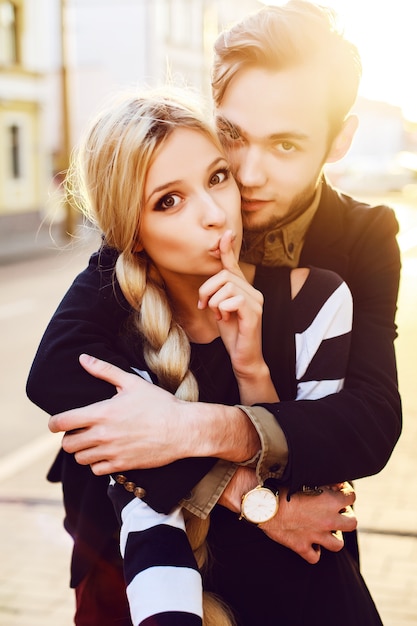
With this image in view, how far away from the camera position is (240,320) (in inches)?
68.1

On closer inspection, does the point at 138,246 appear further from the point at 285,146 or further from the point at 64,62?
the point at 64,62

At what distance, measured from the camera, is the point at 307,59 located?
2.01 m

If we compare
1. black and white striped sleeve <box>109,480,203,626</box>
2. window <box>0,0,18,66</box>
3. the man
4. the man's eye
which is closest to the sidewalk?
the man

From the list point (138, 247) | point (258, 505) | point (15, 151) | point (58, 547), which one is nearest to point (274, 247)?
point (138, 247)

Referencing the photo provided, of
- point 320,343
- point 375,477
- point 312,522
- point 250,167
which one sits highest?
point 250,167

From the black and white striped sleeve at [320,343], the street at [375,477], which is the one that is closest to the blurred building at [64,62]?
the street at [375,477]

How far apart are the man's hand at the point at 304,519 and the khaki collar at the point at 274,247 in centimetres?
49

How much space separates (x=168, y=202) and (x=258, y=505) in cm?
64

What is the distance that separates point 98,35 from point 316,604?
35407 mm

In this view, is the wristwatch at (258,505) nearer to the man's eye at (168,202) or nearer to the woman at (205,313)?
the woman at (205,313)

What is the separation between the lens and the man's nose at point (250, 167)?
6.36ft

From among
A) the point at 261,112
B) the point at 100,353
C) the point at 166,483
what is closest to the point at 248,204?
the point at 261,112

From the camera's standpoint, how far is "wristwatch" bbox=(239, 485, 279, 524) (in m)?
1.73

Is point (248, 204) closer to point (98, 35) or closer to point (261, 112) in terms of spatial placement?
point (261, 112)
